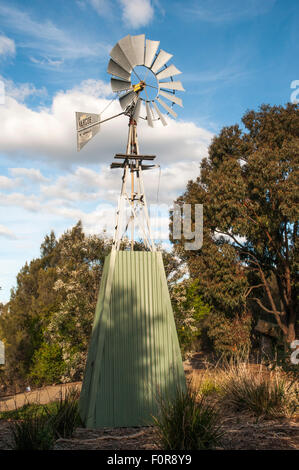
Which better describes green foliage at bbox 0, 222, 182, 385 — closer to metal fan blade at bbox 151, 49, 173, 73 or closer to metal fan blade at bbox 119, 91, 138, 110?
metal fan blade at bbox 119, 91, 138, 110

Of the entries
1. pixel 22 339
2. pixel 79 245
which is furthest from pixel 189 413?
pixel 22 339

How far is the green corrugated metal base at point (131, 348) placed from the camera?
7.71m

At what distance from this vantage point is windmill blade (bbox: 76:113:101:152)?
29.3 feet

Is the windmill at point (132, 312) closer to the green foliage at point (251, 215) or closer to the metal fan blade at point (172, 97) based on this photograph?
the metal fan blade at point (172, 97)

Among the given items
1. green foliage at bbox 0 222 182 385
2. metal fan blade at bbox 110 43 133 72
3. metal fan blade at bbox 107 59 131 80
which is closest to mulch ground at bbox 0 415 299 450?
metal fan blade at bbox 107 59 131 80

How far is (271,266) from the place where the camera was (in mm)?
19703

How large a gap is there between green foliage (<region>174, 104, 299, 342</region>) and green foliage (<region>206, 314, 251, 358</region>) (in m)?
0.43

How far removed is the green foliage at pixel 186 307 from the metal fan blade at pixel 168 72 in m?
10.7

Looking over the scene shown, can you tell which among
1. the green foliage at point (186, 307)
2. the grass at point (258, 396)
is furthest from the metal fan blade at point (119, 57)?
the green foliage at point (186, 307)

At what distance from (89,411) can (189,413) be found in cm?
329

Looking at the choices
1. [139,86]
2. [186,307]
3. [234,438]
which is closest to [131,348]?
[234,438]

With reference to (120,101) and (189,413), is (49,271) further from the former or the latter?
(189,413)

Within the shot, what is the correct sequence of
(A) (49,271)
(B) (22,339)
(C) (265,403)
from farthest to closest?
(A) (49,271) → (B) (22,339) → (C) (265,403)

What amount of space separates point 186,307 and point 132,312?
466 inches
